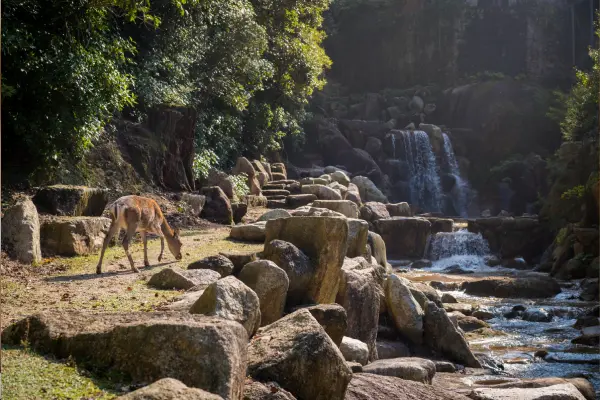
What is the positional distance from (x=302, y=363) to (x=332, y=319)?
1930 millimetres

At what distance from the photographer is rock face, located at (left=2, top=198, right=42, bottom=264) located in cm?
1005

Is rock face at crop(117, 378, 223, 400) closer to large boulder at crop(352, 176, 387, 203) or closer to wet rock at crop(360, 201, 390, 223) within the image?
wet rock at crop(360, 201, 390, 223)

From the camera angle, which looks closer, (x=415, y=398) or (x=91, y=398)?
(x=91, y=398)

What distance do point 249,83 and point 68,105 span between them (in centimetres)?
1248

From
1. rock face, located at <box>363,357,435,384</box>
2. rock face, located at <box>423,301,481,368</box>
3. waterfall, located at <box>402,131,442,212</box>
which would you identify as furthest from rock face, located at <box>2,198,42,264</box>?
waterfall, located at <box>402,131,442,212</box>

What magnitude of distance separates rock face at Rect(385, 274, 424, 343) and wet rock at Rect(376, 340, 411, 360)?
30cm

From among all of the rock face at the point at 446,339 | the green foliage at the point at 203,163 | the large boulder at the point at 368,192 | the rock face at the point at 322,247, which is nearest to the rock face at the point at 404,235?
the large boulder at the point at 368,192

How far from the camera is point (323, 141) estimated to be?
139ft

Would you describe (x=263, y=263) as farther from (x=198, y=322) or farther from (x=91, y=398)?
(x=91, y=398)

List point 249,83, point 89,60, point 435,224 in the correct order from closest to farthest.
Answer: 1. point 89,60
2. point 249,83
3. point 435,224

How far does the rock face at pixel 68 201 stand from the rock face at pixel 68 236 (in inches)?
27.5

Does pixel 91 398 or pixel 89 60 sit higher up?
pixel 89 60

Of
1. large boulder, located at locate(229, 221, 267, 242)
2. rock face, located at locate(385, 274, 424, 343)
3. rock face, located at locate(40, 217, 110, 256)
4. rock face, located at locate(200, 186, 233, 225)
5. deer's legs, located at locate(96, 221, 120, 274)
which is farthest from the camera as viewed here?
rock face, located at locate(200, 186, 233, 225)

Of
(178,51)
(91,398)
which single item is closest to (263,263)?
(91,398)
